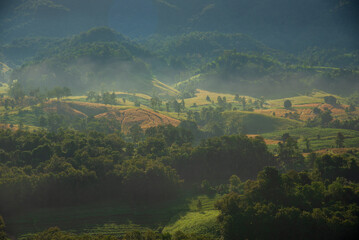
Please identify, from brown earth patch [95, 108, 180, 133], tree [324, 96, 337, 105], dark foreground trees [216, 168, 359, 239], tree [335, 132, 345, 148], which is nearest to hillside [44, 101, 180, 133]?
brown earth patch [95, 108, 180, 133]

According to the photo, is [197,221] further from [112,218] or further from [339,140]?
[339,140]

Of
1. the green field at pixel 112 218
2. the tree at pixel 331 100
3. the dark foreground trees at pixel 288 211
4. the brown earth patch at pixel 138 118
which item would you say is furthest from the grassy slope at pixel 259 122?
the dark foreground trees at pixel 288 211

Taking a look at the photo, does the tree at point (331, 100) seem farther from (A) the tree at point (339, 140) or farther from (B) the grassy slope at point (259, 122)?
(A) the tree at point (339, 140)

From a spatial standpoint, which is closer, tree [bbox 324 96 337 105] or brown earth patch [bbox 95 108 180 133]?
brown earth patch [bbox 95 108 180 133]

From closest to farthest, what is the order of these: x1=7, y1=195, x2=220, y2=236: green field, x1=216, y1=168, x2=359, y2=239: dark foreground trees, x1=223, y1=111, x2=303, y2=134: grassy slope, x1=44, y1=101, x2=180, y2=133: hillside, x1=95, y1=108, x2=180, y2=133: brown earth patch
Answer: x1=216, y1=168, x2=359, y2=239: dark foreground trees < x1=7, y1=195, x2=220, y2=236: green field < x1=95, y1=108, x2=180, y2=133: brown earth patch < x1=223, y1=111, x2=303, y2=134: grassy slope < x1=44, y1=101, x2=180, y2=133: hillside

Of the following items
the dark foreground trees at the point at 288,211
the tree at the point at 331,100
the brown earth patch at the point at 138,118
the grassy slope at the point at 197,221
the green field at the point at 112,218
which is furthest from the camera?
the tree at the point at 331,100

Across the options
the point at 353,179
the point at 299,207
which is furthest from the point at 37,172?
the point at 353,179

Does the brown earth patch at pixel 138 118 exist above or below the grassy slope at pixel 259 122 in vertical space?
above

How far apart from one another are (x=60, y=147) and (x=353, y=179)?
70.6 metres

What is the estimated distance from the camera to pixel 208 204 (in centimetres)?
6819

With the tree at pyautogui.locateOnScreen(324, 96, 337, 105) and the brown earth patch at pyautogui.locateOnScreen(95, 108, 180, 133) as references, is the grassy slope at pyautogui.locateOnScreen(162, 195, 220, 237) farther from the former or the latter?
the tree at pyautogui.locateOnScreen(324, 96, 337, 105)

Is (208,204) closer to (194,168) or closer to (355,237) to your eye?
(194,168)

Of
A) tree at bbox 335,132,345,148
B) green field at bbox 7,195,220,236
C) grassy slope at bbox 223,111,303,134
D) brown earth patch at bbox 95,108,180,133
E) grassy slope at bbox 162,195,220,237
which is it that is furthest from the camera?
grassy slope at bbox 223,111,303,134

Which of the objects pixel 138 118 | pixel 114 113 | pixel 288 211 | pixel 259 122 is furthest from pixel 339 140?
pixel 114 113
